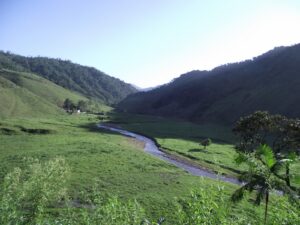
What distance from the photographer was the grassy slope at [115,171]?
50.6 meters

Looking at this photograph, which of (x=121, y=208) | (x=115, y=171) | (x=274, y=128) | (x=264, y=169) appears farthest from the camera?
(x=274, y=128)

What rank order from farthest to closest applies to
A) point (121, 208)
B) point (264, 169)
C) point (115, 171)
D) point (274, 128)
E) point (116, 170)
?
point (274, 128) < point (116, 170) < point (115, 171) < point (264, 169) < point (121, 208)

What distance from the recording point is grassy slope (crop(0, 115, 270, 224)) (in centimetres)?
5056

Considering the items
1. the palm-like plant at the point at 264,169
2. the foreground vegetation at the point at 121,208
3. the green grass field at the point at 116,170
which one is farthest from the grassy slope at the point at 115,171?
the foreground vegetation at the point at 121,208

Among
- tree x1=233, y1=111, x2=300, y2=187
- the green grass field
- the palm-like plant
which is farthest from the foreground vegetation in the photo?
tree x1=233, y1=111, x2=300, y2=187

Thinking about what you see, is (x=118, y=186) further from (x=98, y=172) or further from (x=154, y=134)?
(x=154, y=134)

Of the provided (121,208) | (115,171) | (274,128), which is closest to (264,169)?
(121,208)

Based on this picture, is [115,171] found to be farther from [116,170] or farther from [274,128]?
[274,128]

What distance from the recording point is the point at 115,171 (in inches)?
2584

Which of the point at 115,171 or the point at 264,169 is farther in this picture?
the point at 115,171

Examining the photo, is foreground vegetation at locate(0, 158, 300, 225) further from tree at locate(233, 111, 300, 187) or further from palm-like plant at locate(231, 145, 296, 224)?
tree at locate(233, 111, 300, 187)

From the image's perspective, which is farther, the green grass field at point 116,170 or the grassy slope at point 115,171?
the grassy slope at point 115,171

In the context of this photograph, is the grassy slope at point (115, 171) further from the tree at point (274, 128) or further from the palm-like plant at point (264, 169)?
the tree at point (274, 128)

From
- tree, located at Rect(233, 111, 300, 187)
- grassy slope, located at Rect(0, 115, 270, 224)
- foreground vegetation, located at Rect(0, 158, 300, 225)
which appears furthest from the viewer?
tree, located at Rect(233, 111, 300, 187)
